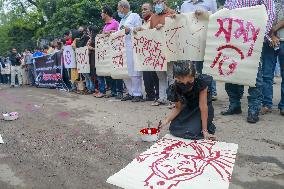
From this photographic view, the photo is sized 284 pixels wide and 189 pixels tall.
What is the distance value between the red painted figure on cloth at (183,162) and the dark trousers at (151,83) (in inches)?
129

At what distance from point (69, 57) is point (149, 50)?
394 centimetres

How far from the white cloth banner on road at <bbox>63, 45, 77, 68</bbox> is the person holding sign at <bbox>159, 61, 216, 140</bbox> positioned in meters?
6.23

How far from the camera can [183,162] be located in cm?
367

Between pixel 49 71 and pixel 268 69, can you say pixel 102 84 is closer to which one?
pixel 49 71

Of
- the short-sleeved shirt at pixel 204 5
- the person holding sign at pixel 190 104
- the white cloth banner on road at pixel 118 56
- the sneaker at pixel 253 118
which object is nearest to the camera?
the person holding sign at pixel 190 104

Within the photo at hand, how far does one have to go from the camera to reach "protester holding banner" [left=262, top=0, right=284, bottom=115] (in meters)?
5.27

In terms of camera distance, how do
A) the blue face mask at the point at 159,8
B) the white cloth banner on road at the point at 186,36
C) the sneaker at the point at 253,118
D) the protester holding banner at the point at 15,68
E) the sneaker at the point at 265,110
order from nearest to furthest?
the sneaker at the point at 253,118
the sneaker at the point at 265,110
the white cloth banner on road at the point at 186,36
the blue face mask at the point at 159,8
the protester holding banner at the point at 15,68

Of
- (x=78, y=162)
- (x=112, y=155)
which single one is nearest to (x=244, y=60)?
(x=112, y=155)

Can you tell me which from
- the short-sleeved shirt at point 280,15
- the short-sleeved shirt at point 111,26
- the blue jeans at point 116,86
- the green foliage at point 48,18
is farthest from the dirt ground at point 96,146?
the green foliage at point 48,18

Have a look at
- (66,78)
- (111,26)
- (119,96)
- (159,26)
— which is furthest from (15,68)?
(159,26)

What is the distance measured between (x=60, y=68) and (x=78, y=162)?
8.00 m

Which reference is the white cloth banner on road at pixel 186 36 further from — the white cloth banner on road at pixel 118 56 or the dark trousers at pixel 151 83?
the white cloth banner on road at pixel 118 56

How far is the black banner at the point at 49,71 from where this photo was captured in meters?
11.8

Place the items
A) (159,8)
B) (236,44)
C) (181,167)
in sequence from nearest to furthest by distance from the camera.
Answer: (181,167)
(236,44)
(159,8)
